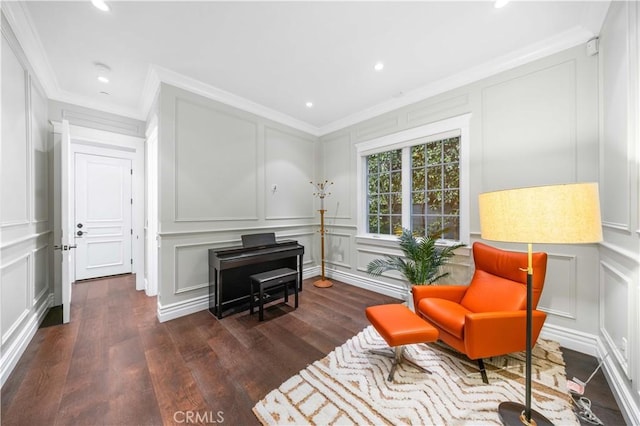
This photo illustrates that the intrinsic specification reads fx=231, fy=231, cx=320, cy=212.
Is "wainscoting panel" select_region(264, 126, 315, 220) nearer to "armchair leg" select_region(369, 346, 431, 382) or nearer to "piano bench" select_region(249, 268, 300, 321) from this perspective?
"piano bench" select_region(249, 268, 300, 321)

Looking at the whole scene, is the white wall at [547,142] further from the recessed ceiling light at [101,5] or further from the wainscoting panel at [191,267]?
the recessed ceiling light at [101,5]

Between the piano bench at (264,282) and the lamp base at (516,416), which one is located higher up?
the piano bench at (264,282)

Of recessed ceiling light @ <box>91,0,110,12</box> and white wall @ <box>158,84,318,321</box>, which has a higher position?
recessed ceiling light @ <box>91,0,110,12</box>

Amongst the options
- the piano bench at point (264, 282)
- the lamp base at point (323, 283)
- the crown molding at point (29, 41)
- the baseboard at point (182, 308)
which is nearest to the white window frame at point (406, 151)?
the lamp base at point (323, 283)

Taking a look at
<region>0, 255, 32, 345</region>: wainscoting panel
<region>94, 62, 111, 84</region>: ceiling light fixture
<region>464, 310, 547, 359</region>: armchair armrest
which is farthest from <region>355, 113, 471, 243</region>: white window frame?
<region>0, 255, 32, 345</region>: wainscoting panel

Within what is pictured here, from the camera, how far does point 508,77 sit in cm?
247

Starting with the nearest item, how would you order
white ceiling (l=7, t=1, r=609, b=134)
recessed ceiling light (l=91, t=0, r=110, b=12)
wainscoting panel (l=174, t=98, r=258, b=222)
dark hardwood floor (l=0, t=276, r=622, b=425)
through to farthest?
dark hardwood floor (l=0, t=276, r=622, b=425), recessed ceiling light (l=91, t=0, r=110, b=12), white ceiling (l=7, t=1, r=609, b=134), wainscoting panel (l=174, t=98, r=258, b=222)

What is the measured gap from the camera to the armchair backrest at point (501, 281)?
183 cm

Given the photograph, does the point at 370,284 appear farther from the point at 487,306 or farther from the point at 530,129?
the point at 530,129

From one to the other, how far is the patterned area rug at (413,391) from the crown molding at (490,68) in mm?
2830

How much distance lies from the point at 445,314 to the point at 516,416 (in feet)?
2.22

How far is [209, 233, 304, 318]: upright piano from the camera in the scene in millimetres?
2768

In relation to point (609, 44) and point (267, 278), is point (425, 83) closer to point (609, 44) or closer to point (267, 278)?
point (609, 44)

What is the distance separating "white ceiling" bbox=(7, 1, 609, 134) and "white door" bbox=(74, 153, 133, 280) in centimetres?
141
